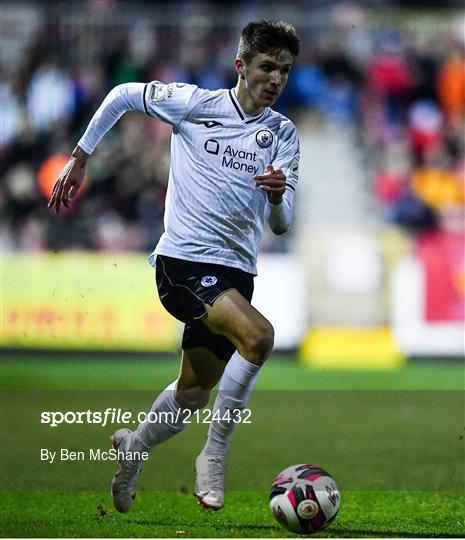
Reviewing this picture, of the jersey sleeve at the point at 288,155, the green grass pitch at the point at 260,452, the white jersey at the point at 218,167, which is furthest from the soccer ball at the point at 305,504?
the jersey sleeve at the point at 288,155

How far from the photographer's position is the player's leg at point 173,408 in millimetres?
6898

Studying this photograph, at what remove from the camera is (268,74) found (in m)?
6.71

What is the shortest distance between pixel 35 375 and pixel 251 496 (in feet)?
23.5

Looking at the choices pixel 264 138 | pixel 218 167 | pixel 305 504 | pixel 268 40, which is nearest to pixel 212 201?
pixel 218 167

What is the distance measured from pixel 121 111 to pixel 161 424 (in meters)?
1.70

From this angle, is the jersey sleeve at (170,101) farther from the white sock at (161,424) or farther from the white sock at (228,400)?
the white sock at (161,424)

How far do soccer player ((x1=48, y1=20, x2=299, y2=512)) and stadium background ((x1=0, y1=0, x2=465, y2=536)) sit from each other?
269 centimetres

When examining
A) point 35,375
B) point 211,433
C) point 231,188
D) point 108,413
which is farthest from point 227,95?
point 35,375

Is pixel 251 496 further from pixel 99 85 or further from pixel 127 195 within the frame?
pixel 99 85

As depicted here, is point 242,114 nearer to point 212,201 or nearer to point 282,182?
point 212,201

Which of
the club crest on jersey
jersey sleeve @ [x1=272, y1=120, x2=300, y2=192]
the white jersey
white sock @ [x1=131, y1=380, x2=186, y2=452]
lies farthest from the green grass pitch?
the club crest on jersey

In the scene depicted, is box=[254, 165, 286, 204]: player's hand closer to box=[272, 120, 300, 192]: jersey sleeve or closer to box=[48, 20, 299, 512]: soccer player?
box=[48, 20, 299, 512]: soccer player

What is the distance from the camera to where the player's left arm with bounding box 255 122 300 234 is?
630 centimetres

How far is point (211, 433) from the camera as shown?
664 cm
